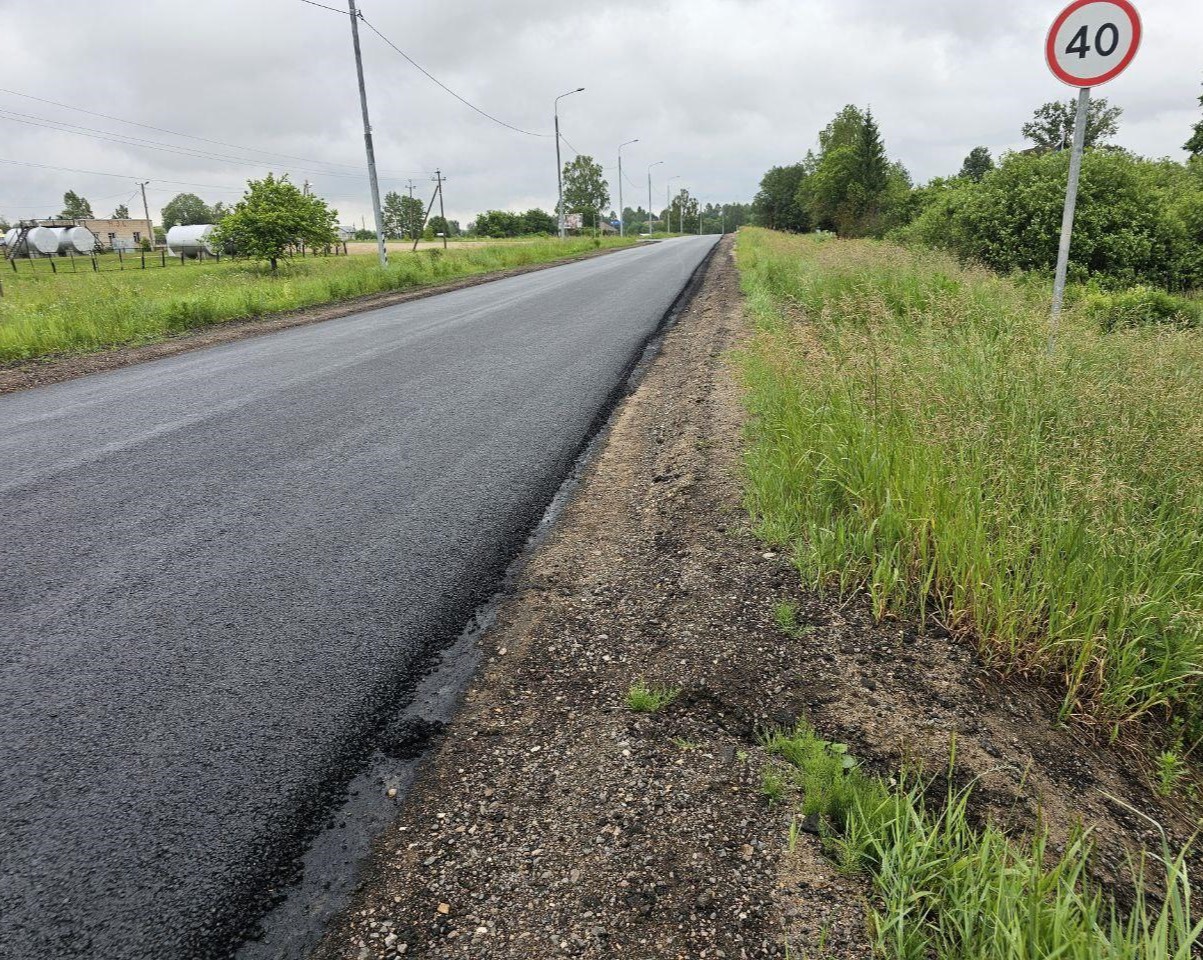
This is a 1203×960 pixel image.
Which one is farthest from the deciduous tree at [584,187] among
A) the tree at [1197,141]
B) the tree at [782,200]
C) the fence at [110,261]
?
the tree at [1197,141]

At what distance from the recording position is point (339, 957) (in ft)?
5.98

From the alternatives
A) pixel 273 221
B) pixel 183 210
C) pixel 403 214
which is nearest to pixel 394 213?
pixel 403 214

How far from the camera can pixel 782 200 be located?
10400 cm

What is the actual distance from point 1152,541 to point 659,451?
11.4ft

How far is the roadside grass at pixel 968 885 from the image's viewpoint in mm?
1643

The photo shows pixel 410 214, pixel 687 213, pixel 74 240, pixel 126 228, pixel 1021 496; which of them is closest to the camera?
pixel 1021 496

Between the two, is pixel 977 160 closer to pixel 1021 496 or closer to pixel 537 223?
pixel 537 223

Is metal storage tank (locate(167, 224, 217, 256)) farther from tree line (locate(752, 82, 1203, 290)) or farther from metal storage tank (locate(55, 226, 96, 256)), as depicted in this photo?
tree line (locate(752, 82, 1203, 290))

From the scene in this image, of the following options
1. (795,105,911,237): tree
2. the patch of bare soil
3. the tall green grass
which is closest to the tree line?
the tall green grass

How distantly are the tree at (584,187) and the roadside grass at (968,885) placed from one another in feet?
352

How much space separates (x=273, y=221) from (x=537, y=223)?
85.4 meters

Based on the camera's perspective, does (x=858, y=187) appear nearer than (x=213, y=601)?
No

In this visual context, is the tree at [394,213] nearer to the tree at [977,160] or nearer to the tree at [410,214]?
the tree at [410,214]

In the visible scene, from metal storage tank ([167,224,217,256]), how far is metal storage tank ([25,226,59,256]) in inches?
368
